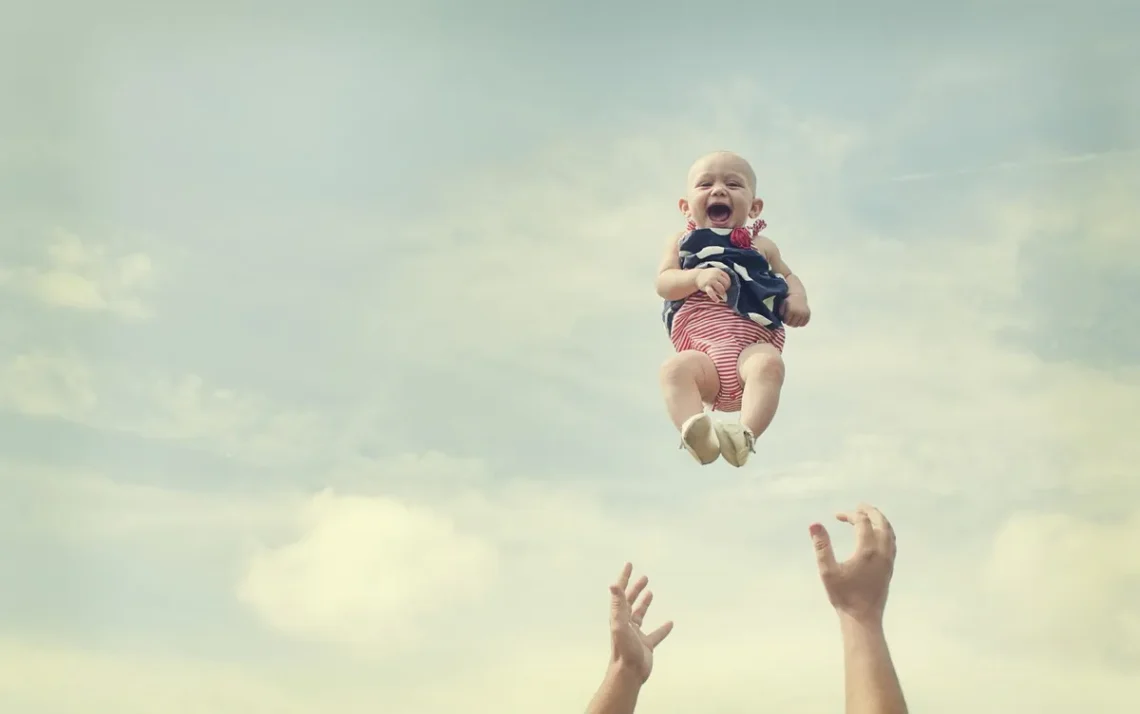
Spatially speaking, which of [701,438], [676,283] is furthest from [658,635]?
[676,283]

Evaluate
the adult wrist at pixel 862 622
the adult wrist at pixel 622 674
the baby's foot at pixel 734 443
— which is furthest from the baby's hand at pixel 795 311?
the adult wrist at pixel 862 622

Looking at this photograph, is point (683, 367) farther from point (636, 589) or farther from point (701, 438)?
point (636, 589)

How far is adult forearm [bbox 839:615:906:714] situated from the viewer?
265cm

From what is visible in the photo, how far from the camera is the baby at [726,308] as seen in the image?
445cm

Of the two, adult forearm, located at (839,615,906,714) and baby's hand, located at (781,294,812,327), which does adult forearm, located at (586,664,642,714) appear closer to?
adult forearm, located at (839,615,906,714)

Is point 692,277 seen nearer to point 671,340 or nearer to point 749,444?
point 671,340

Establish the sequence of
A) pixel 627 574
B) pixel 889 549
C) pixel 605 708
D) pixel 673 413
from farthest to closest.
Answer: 1. pixel 673 413
2. pixel 627 574
3. pixel 605 708
4. pixel 889 549

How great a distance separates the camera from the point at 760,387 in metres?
4.44

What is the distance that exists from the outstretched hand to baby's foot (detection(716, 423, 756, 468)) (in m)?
0.58

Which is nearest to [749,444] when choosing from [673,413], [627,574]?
[673,413]

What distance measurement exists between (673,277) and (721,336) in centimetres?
32

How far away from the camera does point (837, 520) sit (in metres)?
3.04

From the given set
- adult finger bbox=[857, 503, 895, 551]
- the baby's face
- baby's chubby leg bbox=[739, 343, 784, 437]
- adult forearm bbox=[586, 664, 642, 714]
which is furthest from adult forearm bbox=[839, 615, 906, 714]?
the baby's face

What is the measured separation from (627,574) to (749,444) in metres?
0.71
